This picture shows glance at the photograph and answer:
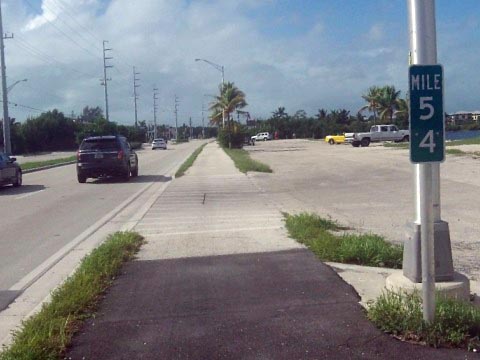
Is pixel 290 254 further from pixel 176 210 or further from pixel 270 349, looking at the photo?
pixel 176 210

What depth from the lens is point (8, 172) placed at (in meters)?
25.7

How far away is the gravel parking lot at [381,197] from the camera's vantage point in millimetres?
11939

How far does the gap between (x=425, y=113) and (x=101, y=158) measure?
75.5ft

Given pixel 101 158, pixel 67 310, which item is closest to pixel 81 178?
pixel 101 158

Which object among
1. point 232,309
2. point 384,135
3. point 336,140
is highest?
point 384,135

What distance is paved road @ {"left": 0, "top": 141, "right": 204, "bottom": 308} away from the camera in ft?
35.5

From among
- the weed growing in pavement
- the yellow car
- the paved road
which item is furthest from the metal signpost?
the yellow car

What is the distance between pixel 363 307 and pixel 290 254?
3.03 m

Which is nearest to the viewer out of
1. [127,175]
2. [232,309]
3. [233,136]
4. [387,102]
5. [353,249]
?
[232,309]

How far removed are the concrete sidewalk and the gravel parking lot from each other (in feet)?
6.31

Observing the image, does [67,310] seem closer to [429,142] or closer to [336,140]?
[429,142]

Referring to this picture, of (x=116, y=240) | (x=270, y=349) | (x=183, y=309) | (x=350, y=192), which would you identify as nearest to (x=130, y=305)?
(x=183, y=309)

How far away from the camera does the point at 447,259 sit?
6.93 m

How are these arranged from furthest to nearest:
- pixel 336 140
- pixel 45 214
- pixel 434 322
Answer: pixel 336 140 < pixel 45 214 < pixel 434 322
